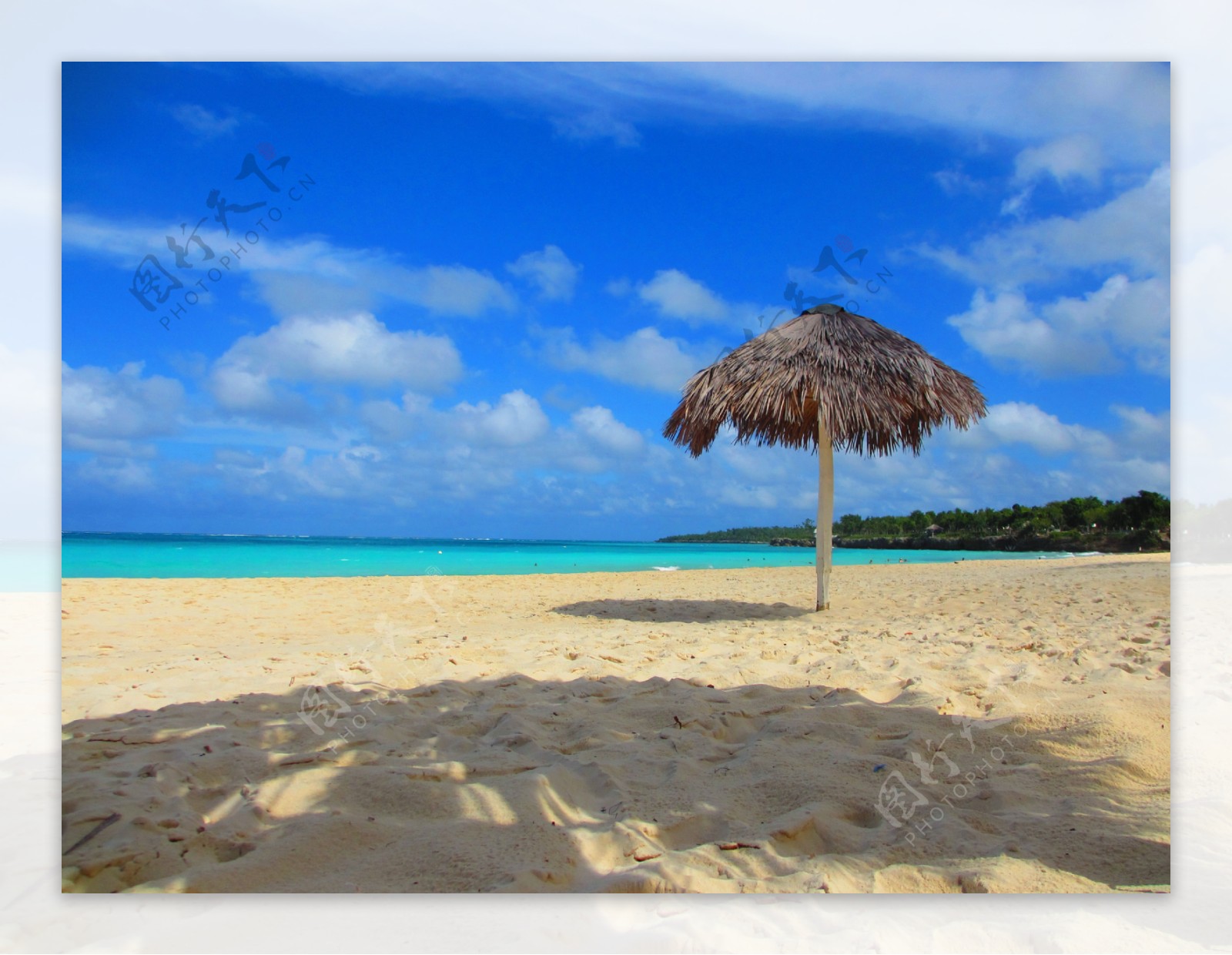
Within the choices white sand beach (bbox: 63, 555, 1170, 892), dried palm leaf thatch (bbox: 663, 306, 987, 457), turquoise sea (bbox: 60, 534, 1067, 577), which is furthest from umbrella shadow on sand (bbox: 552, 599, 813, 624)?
turquoise sea (bbox: 60, 534, 1067, 577)

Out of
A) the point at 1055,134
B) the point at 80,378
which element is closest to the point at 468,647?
the point at 80,378

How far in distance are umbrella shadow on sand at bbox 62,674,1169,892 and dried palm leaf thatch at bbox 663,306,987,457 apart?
3.40m

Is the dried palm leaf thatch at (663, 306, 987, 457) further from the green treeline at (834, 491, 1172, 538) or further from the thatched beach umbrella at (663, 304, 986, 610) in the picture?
the green treeline at (834, 491, 1172, 538)

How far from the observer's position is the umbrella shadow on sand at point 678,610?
249 inches

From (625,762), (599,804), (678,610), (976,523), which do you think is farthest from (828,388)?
(976,523)

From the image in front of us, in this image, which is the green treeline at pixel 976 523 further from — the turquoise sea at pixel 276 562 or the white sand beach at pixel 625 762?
the white sand beach at pixel 625 762

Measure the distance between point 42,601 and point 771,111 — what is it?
358 cm

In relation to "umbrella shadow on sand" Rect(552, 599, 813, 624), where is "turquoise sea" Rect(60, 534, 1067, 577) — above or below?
below

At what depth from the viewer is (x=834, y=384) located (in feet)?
19.3

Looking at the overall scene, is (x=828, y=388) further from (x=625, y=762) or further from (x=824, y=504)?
(x=625, y=762)

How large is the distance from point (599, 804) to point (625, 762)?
331 mm

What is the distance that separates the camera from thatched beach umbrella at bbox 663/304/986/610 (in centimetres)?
593

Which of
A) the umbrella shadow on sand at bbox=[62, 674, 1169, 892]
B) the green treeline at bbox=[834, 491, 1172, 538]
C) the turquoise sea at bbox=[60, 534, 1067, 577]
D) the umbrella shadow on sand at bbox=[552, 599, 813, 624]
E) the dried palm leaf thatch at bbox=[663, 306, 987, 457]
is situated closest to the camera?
the umbrella shadow on sand at bbox=[62, 674, 1169, 892]

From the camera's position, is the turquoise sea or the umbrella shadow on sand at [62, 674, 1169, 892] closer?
the umbrella shadow on sand at [62, 674, 1169, 892]
